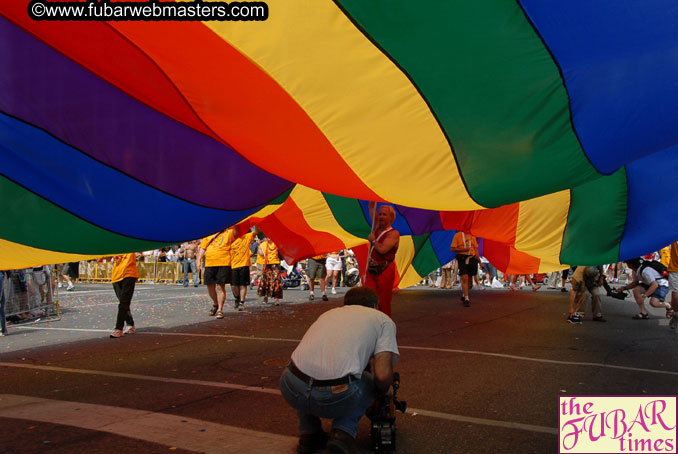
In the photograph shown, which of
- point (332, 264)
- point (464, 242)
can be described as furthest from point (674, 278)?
point (332, 264)

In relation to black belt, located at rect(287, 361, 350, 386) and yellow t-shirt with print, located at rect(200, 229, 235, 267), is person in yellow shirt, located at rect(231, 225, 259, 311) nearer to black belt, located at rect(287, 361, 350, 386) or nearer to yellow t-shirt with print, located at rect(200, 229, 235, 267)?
yellow t-shirt with print, located at rect(200, 229, 235, 267)

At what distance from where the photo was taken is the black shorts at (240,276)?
40.4 ft

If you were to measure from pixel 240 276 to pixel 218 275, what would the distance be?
1.25 metres

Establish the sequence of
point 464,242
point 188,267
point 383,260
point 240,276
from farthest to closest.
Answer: point 188,267, point 464,242, point 240,276, point 383,260

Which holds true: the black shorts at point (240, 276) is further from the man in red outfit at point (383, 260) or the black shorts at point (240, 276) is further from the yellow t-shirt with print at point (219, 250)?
the man in red outfit at point (383, 260)

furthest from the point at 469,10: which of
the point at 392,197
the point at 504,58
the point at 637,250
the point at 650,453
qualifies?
the point at 637,250

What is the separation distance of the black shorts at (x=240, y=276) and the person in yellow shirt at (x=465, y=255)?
Answer: 4.52 metres

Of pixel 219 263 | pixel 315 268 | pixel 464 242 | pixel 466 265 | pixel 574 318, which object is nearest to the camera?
pixel 574 318

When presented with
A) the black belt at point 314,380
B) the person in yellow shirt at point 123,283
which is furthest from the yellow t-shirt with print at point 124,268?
the black belt at point 314,380

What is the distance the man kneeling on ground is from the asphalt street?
0.45 metres

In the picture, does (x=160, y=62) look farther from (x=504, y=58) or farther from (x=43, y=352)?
(x=43, y=352)

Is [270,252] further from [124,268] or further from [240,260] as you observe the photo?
[124,268]

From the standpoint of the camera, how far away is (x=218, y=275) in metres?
11.2

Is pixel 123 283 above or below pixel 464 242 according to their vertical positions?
below
